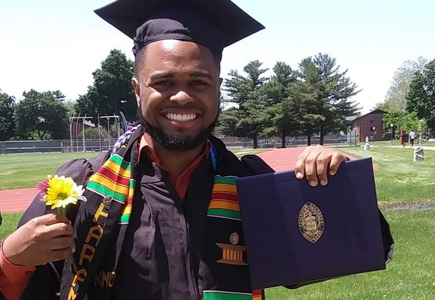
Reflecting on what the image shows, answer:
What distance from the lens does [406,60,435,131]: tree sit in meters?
72.6

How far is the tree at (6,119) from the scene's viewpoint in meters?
69.5

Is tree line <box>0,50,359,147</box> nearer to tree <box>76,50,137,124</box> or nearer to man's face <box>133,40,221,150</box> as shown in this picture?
tree <box>76,50,137,124</box>

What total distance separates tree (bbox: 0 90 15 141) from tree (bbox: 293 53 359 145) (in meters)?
38.0

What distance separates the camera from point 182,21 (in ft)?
6.15

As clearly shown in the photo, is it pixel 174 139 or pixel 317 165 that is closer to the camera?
pixel 317 165

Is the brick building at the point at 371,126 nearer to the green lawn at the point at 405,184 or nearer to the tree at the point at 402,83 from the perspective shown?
the tree at the point at 402,83

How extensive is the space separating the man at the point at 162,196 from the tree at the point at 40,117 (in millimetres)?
69792

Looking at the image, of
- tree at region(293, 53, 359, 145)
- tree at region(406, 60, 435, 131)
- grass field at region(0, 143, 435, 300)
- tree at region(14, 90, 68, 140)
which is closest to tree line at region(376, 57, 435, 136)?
tree at region(406, 60, 435, 131)

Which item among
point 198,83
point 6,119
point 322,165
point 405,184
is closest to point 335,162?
point 322,165

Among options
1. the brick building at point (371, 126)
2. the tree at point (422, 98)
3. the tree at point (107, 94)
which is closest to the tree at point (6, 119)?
the tree at point (107, 94)

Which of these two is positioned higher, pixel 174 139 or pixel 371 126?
pixel 371 126

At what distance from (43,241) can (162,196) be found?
0.45 metres

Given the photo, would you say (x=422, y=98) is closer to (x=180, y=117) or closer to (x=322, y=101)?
(x=322, y=101)

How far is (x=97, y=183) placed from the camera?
1763mm
